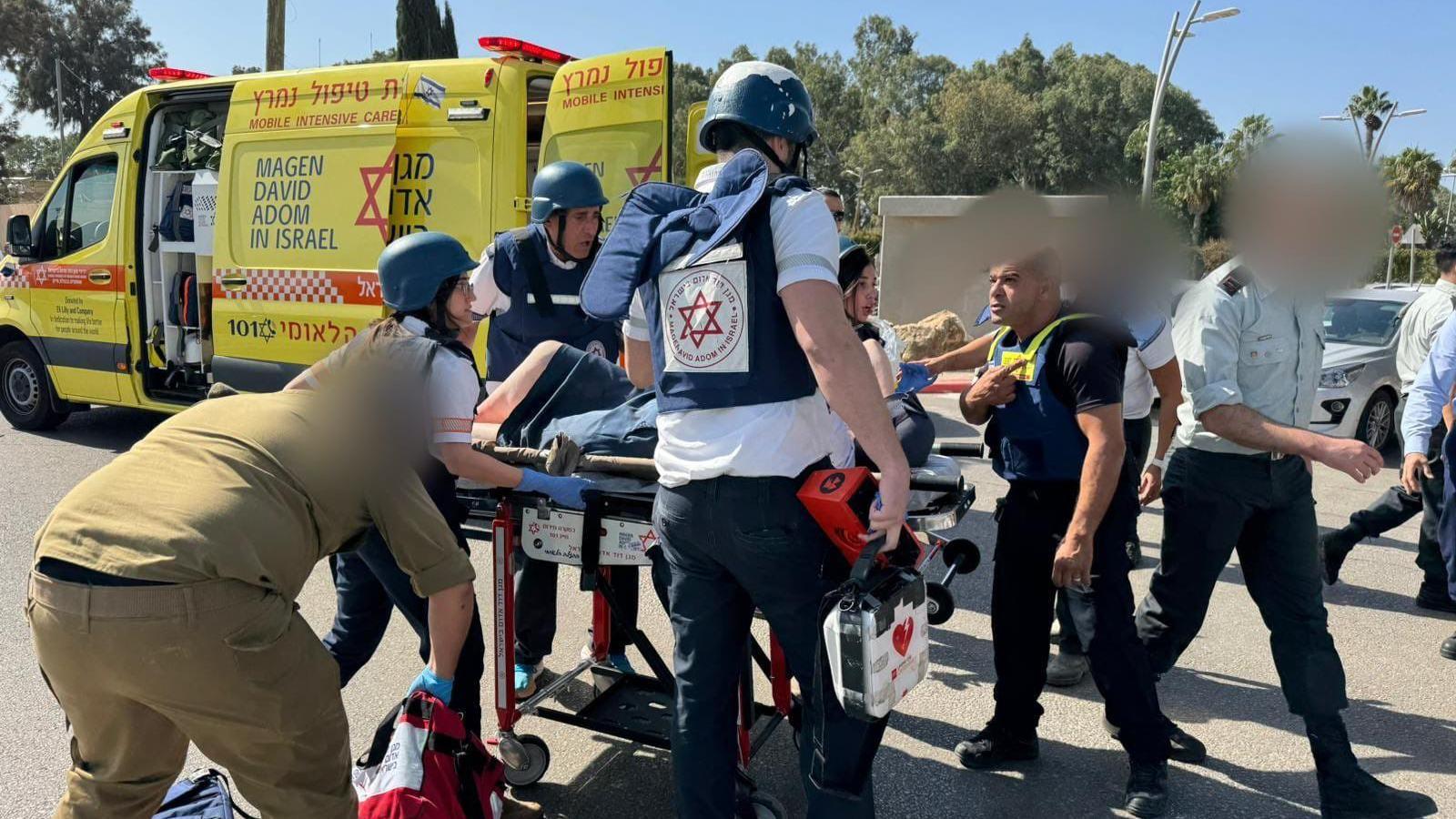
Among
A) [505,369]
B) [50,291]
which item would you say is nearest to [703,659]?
[505,369]

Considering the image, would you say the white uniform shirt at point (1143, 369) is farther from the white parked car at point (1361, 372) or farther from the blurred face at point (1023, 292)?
the white parked car at point (1361, 372)

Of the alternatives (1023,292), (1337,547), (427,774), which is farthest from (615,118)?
(1337,547)

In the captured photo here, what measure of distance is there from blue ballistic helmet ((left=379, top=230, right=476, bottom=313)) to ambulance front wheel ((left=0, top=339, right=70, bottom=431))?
7.49m

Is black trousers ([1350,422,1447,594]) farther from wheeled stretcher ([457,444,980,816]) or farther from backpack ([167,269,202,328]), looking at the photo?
backpack ([167,269,202,328])

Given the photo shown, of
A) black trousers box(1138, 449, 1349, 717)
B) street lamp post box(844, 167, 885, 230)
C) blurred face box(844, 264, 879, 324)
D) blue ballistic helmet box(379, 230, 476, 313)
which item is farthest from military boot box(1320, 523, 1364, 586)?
street lamp post box(844, 167, 885, 230)

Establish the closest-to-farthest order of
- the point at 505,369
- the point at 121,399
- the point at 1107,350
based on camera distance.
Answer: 1. the point at 1107,350
2. the point at 505,369
3. the point at 121,399

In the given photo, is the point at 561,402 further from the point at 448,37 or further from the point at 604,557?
the point at 448,37

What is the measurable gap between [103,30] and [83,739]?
6349 cm

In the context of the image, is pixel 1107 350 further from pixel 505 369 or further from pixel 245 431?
pixel 505 369

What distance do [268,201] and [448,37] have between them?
27639 mm

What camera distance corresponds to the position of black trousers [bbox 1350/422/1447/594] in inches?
193

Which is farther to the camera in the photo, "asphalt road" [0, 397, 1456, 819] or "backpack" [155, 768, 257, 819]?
"asphalt road" [0, 397, 1456, 819]

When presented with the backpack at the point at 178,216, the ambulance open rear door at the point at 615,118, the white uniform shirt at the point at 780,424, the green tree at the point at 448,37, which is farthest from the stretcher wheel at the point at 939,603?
the green tree at the point at 448,37

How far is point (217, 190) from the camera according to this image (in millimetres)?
7453
